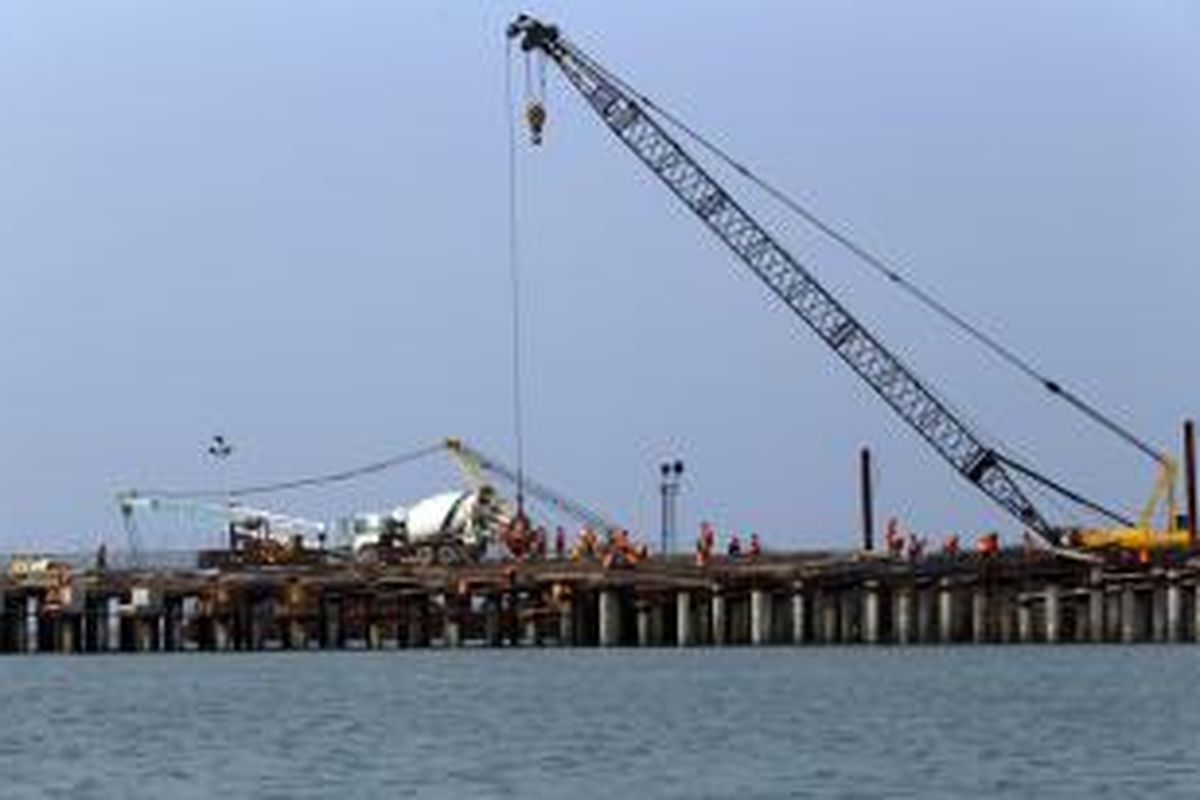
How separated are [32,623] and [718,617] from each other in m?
35.7

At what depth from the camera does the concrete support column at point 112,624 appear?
524 ft

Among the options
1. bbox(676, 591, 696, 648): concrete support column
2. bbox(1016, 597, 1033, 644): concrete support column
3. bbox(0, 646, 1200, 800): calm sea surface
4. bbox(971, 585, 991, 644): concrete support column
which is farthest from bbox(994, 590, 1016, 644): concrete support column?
bbox(676, 591, 696, 648): concrete support column

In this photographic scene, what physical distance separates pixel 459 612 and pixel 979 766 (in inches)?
2600

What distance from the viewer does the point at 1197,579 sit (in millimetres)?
133625

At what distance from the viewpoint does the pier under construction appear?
13762 centimetres

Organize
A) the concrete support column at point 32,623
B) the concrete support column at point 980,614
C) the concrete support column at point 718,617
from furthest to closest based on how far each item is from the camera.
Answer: the concrete support column at point 32,623 → the concrete support column at point 718,617 → the concrete support column at point 980,614

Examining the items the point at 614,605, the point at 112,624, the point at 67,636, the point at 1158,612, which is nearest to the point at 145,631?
the point at 67,636

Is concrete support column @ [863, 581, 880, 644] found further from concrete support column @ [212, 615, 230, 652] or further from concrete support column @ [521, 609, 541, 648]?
concrete support column @ [212, 615, 230, 652]

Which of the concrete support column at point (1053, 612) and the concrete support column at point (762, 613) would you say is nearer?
the concrete support column at point (1053, 612)

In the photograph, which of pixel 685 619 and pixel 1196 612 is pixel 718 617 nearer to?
pixel 685 619

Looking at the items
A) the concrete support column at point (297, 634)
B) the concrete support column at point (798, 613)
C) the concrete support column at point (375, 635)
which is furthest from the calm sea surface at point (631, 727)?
the concrete support column at point (375, 635)

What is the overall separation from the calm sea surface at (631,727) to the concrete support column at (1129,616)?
942 mm

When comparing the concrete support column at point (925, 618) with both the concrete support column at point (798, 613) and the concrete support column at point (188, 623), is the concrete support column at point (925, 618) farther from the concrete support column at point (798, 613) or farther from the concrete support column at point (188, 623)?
the concrete support column at point (188, 623)

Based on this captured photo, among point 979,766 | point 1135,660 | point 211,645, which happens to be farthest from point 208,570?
point 979,766
